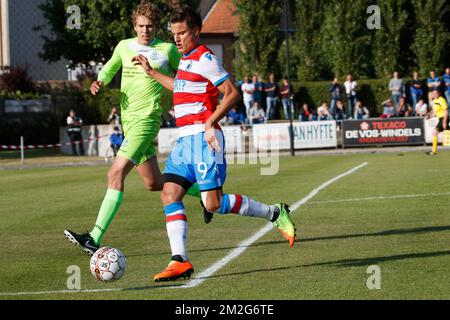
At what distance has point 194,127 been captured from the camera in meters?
9.27

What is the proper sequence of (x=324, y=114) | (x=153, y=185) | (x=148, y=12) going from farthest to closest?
(x=324, y=114) → (x=153, y=185) → (x=148, y=12)

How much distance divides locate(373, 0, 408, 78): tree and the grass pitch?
2786cm

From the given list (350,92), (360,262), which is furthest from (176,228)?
(350,92)

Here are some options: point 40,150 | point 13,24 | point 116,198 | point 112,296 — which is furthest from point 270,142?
point 112,296

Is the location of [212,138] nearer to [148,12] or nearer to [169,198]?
[169,198]

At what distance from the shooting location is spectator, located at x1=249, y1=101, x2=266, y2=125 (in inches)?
1588

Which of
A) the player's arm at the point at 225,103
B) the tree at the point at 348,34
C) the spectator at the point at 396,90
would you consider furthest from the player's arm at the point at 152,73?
the tree at the point at 348,34

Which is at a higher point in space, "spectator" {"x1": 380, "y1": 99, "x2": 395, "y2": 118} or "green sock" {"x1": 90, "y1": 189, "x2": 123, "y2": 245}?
"spectator" {"x1": 380, "y1": 99, "x2": 395, "y2": 118}

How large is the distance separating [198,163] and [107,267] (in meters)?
1.22

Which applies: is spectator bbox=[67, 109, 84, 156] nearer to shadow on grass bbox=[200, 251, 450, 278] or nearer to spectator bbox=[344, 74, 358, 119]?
spectator bbox=[344, 74, 358, 119]

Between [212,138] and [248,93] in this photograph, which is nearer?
[212,138]

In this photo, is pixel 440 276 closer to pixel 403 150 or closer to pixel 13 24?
pixel 403 150

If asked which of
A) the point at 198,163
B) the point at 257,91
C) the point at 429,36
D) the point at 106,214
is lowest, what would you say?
the point at 106,214

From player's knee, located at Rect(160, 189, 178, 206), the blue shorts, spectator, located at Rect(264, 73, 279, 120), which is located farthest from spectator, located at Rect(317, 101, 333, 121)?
player's knee, located at Rect(160, 189, 178, 206)
